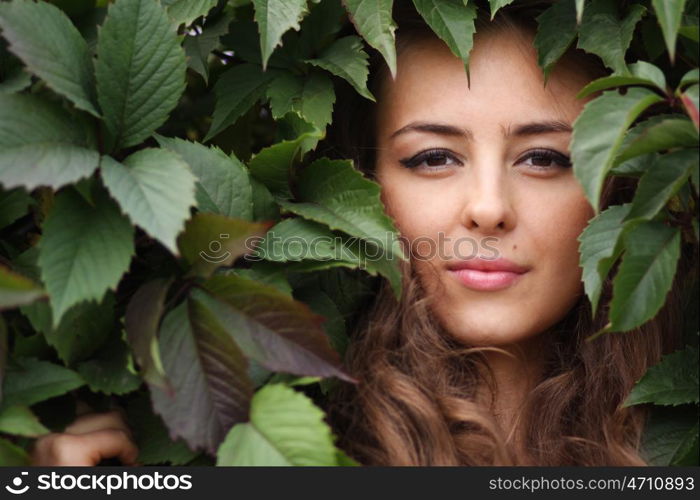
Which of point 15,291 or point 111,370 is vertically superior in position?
point 15,291

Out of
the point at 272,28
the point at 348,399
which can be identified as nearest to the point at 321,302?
the point at 348,399

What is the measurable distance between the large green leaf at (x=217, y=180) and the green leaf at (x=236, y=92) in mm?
170

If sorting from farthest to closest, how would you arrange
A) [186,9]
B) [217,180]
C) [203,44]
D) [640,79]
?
[203,44], [186,9], [217,180], [640,79]

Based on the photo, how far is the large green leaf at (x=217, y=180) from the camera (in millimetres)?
1147

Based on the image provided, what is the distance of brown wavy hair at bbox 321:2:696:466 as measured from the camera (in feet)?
4.16

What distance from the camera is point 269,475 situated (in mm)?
968

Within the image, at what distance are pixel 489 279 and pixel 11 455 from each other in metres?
0.75

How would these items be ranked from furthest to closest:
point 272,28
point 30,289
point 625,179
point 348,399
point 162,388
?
point 625,179 → point 348,399 → point 272,28 → point 162,388 → point 30,289

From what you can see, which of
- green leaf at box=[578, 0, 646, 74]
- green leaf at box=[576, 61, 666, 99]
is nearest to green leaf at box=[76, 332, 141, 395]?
green leaf at box=[576, 61, 666, 99]

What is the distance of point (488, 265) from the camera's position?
1.30 metres

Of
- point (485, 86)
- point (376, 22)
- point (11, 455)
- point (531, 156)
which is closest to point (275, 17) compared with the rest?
point (376, 22)

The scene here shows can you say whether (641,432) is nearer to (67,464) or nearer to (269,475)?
(269,475)

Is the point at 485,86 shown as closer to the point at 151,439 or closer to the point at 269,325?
the point at 269,325

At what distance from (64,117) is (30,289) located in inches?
11.8
